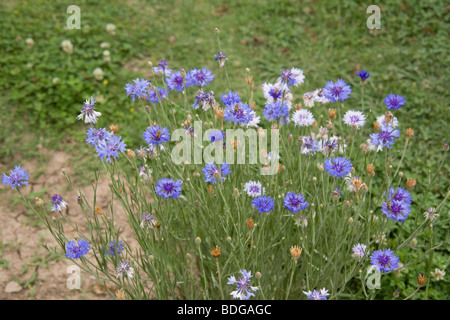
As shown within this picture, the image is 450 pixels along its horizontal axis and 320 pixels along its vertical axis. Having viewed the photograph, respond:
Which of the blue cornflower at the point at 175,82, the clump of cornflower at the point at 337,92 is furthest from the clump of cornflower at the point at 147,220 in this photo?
the clump of cornflower at the point at 337,92

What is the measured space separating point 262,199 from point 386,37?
11.3 feet

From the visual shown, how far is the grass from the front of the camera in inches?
152

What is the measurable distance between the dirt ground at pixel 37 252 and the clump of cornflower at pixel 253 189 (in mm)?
1198

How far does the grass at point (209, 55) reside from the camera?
387cm

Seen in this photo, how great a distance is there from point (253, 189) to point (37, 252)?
1860mm

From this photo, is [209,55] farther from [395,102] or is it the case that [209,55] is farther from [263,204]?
[263,204]

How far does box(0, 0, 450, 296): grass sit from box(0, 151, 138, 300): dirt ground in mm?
261

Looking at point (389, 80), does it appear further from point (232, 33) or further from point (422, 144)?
point (232, 33)

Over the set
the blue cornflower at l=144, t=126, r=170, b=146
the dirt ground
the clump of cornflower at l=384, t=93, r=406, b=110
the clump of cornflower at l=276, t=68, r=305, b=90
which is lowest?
the dirt ground

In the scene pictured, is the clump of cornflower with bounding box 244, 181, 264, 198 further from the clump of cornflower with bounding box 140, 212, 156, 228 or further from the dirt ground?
the dirt ground

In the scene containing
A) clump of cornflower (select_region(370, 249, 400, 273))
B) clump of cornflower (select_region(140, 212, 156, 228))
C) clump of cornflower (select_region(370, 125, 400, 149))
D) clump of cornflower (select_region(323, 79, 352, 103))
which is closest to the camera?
clump of cornflower (select_region(370, 249, 400, 273))

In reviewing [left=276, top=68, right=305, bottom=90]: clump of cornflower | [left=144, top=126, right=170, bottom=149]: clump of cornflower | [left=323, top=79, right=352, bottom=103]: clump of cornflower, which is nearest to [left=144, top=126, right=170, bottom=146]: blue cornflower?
[left=144, top=126, right=170, bottom=149]: clump of cornflower
